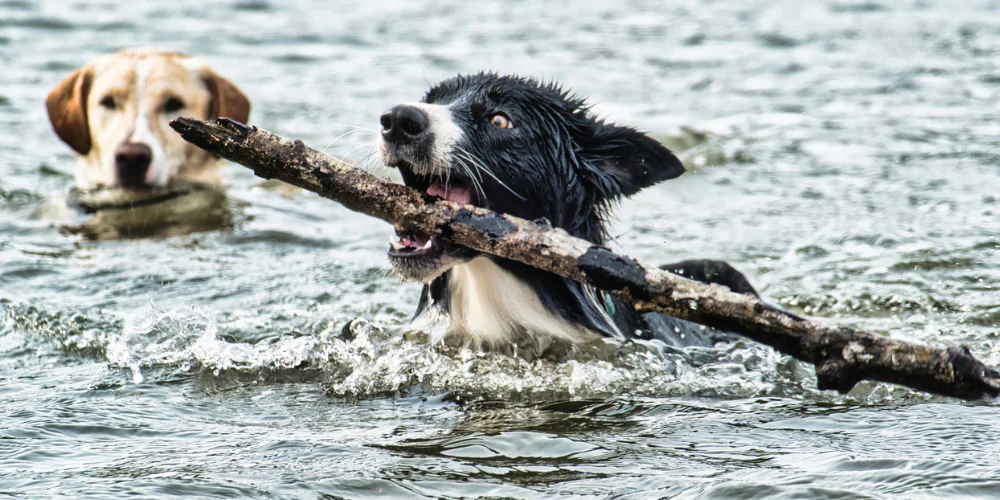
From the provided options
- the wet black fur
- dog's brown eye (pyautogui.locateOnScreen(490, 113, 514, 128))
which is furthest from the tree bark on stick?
dog's brown eye (pyautogui.locateOnScreen(490, 113, 514, 128))

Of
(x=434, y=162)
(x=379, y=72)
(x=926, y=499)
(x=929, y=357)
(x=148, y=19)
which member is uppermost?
(x=148, y=19)

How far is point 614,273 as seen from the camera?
3.54 meters

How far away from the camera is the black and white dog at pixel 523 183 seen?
13.8 feet

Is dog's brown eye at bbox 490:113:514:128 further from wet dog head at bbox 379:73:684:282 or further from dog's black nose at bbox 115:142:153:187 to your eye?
dog's black nose at bbox 115:142:153:187

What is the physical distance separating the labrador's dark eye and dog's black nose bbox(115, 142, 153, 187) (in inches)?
13.6

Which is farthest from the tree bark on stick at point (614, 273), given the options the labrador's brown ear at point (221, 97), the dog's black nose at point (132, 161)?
the labrador's brown ear at point (221, 97)

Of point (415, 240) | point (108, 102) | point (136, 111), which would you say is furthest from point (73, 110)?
point (415, 240)

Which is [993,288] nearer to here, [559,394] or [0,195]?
[559,394]

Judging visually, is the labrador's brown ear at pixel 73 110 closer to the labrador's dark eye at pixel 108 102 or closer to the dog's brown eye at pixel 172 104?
the labrador's dark eye at pixel 108 102

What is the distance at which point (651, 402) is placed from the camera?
4125mm

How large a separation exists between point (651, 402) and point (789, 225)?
11.9 feet

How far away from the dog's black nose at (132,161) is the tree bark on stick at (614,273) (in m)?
3.97

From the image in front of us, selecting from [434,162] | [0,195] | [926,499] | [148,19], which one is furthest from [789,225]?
[148,19]

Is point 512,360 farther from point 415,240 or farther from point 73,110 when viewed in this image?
point 73,110
